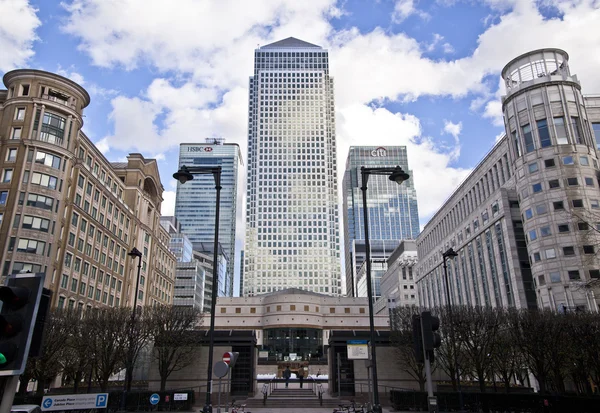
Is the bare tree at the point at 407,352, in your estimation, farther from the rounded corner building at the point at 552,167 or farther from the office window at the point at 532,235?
the office window at the point at 532,235

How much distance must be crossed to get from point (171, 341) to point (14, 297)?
114ft

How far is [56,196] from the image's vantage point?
59.1m

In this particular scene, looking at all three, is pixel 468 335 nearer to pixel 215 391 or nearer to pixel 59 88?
pixel 215 391

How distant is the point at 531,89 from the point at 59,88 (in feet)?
220

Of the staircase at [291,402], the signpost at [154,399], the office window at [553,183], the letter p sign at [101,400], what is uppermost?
the office window at [553,183]

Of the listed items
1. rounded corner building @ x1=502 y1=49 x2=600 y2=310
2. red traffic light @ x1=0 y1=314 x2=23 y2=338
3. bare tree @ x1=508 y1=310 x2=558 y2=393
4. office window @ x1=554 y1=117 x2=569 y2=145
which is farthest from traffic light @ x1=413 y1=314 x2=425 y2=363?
office window @ x1=554 y1=117 x2=569 y2=145

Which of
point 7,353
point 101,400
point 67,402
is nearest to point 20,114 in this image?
point 101,400

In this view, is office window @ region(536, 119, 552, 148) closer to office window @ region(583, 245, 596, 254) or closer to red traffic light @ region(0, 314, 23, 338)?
office window @ region(583, 245, 596, 254)

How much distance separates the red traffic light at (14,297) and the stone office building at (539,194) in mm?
56771

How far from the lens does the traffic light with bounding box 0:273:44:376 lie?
17.8 feet

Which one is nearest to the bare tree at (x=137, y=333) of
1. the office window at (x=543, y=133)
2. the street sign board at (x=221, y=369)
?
the street sign board at (x=221, y=369)

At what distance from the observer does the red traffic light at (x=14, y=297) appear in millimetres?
5631

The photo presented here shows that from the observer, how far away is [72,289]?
63906 mm

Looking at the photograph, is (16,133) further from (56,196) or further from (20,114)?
(56,196)
